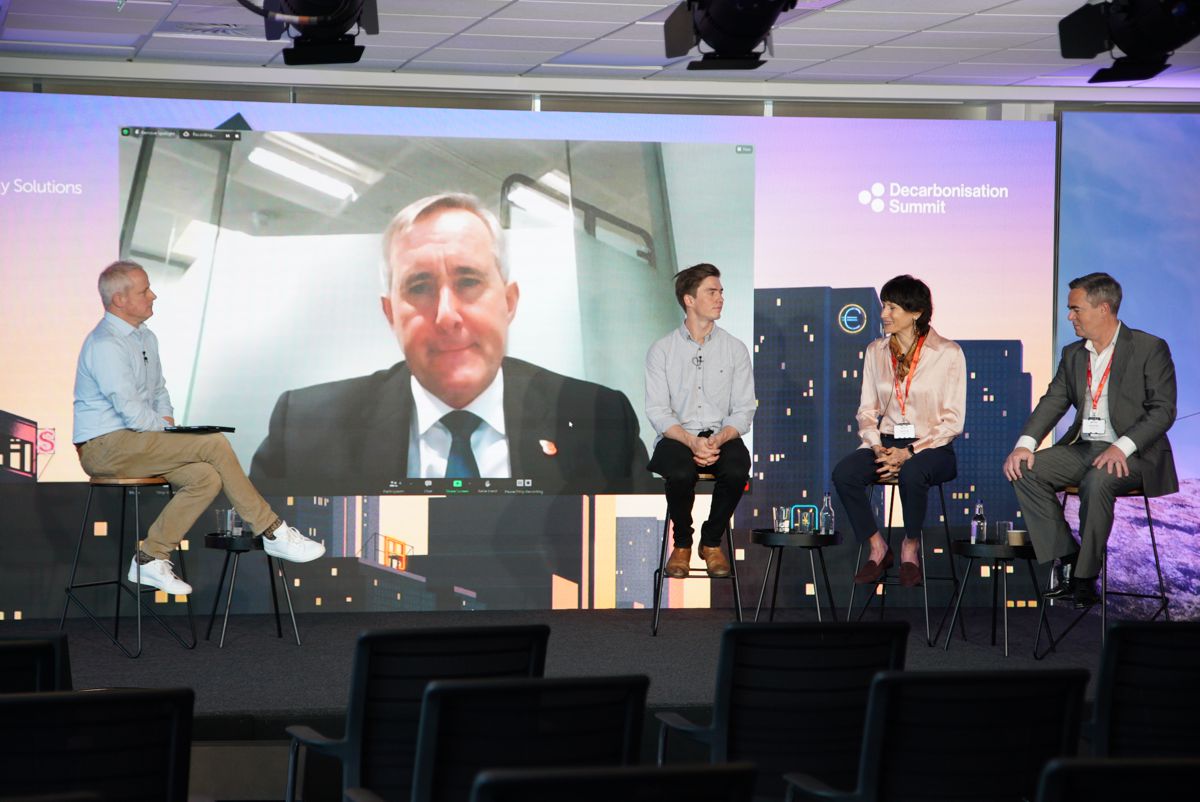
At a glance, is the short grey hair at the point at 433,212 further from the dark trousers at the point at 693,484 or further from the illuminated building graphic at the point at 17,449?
the illuminated building graphic at the point at 17,449

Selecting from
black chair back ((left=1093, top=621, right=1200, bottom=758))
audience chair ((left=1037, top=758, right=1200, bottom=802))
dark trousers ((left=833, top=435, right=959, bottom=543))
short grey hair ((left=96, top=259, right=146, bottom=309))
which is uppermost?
short grey hair ((left=96, top=259, right=146, bottom=309))

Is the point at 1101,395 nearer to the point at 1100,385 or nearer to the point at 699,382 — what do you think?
the point at 1100,385

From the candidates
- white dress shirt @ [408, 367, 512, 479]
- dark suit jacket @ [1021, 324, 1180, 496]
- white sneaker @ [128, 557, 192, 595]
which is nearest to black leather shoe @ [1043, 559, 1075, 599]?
dark suit jacket @ [1021, 324, 1180, 496]

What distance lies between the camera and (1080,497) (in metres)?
6.08

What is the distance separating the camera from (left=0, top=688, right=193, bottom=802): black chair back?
89.7 inches

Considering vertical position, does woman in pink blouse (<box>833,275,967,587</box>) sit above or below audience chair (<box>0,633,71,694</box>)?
above

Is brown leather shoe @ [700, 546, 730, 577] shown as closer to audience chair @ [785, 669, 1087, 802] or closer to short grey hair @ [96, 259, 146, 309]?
short grey hair @ [96, 259, 146, 309]

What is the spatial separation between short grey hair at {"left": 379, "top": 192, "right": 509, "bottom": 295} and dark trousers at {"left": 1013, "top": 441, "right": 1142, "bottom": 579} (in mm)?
3033

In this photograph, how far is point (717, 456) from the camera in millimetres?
6559

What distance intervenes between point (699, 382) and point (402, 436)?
174 cm

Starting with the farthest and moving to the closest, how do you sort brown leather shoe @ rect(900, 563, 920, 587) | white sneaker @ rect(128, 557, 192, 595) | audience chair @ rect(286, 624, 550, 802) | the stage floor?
brown leather shoe @ rect(900, 563, 920, 587), white sneaker @ rect(128, 557, 192, 595), the stage floor, audience chair @ rect(286, 624, 550, 802)

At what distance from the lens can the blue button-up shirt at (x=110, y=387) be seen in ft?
19.3

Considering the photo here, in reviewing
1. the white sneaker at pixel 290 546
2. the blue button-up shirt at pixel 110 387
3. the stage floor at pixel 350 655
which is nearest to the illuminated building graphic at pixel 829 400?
the stage floor at pixel 350 655

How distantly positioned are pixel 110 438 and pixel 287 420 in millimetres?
1471
